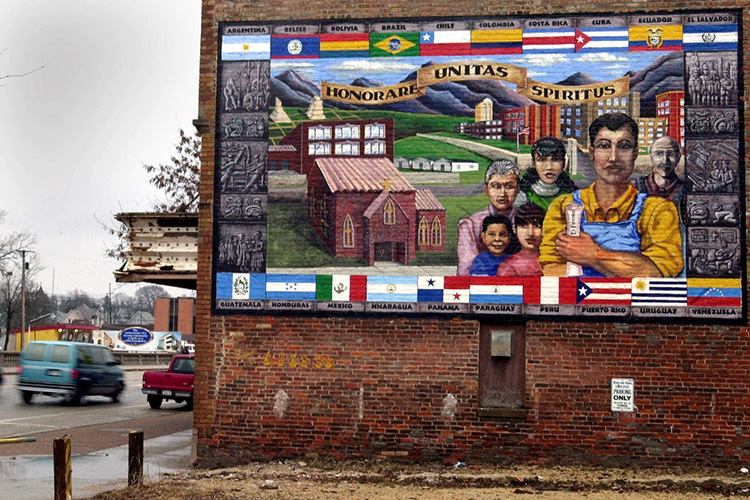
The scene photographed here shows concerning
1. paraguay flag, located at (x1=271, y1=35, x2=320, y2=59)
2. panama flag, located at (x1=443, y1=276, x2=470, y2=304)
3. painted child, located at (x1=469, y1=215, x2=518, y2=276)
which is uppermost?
paraguay flag, located at (x1=271, y1=35, x2=320, y2=59)

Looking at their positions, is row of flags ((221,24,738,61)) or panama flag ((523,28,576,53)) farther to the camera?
panama flag ((523,28,576,53))

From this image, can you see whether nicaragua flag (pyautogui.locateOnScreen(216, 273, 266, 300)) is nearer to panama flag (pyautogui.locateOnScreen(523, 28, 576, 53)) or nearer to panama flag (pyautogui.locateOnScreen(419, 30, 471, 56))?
panama flag (pyautogui.locateOnScreen(419, 30, 471, 56))

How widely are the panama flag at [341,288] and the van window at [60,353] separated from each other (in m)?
14.0

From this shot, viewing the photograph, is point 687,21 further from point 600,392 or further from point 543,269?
point 600,392

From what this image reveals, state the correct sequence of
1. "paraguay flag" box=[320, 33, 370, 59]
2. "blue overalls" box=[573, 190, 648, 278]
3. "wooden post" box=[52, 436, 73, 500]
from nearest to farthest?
"wooden post" box=[52, 436, 73, 500]
"blue overalls" box=[573, 190, 648, 278]
"paraguay flag" box=[320, 33, 370, 59]

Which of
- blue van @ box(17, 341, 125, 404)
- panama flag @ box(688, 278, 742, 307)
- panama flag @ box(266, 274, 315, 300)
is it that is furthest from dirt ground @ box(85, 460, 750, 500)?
blue van @ box(17, 341, 125, 404)

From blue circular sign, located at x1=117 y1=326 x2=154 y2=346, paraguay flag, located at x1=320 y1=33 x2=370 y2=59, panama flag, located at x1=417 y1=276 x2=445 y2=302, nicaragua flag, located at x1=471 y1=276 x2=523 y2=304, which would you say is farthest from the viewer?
blue circular sign, located at x1=117 y1=326 x2=154 y2=346

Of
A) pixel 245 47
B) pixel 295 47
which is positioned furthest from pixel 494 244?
pixel 245 47

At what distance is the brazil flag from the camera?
14.2 meters

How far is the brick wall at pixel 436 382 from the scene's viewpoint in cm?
1314

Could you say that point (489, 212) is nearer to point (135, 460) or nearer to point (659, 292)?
point (659, 292)

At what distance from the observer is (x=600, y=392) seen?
13312 mm

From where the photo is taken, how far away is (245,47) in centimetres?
1445

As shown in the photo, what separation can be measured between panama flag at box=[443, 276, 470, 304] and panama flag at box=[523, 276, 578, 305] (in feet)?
2.92
